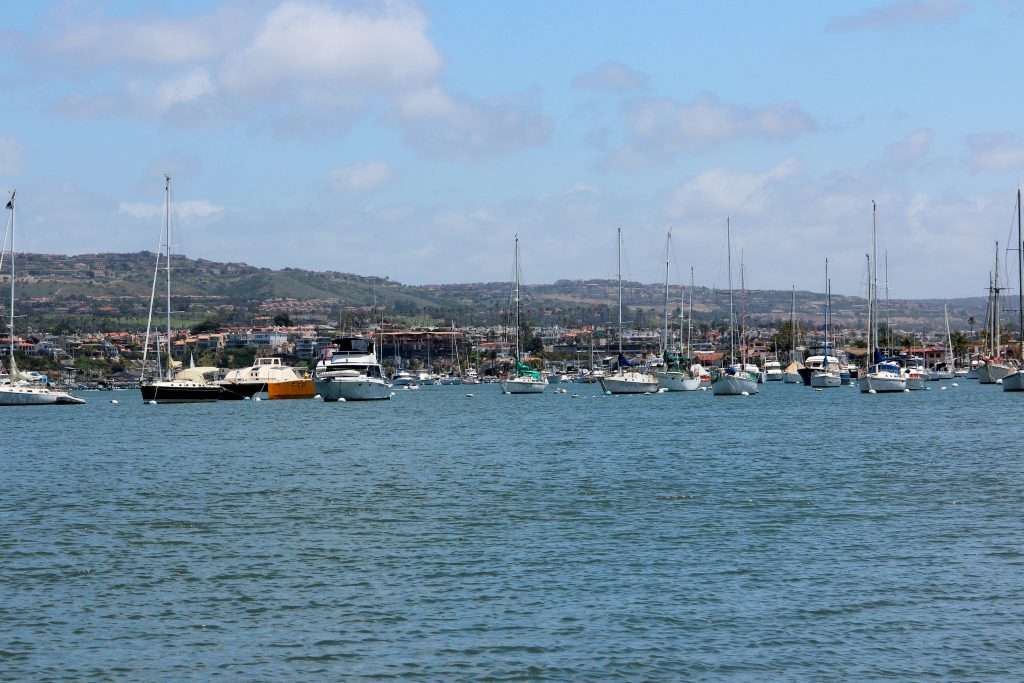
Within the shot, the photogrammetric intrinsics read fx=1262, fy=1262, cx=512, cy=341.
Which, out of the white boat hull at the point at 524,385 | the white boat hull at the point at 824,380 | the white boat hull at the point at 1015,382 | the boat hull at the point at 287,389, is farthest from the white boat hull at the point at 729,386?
the boat hull at the point at 287,389

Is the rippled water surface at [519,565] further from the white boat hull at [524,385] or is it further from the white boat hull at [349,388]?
the white boat hull at [524,385]

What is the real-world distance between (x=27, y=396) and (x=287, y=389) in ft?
90.3

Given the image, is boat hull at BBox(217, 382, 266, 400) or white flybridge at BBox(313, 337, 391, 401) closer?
white flybridge at BBox(313, 337, 391, 401)

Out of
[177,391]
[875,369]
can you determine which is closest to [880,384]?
[875,369]

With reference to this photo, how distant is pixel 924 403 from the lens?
104m

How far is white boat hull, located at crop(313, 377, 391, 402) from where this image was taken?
117062 mm

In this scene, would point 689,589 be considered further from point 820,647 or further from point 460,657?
point 460,657

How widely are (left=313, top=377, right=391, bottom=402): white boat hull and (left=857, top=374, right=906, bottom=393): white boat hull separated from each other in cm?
4624

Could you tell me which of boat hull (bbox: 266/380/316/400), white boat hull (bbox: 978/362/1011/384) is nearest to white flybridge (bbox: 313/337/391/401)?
boat hull (bbox: 266/380/316/400)

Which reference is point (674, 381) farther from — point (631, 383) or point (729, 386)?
point (729, 386)

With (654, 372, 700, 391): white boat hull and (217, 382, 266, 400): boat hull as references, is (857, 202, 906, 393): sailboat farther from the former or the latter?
(217, 382, 266, 400): boat hull

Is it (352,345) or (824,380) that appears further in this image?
(824,380)

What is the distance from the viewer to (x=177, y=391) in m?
116

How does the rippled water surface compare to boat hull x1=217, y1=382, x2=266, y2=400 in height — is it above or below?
A: above
